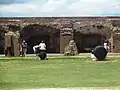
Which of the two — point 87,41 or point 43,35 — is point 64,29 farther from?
point 87,41

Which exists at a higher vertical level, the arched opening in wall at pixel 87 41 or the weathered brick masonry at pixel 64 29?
the weathered brick masonry at pixel 64 29

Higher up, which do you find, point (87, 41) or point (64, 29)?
point (64, 29)

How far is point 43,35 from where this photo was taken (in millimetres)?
45969

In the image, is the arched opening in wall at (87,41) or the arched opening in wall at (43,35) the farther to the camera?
the arched opening in wall at (87,41)

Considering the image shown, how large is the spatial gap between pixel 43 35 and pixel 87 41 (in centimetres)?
478

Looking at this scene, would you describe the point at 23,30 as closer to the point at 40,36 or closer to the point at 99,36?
the point at 40,36

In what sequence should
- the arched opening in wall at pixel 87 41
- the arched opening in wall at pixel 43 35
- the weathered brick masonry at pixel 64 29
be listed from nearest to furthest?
the weathered brick masonry at pixel 64 29
the arched opening in wall at pixel 43 35
the arched opening in wall at pixel 87 41

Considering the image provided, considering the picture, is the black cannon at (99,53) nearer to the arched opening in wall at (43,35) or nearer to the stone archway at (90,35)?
the stone archway at (90,35)

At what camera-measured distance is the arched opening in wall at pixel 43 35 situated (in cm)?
4447

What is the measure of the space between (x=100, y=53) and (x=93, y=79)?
39.8 feet

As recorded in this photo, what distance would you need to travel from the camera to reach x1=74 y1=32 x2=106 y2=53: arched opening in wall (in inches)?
1778

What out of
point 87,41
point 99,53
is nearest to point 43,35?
point 87,41

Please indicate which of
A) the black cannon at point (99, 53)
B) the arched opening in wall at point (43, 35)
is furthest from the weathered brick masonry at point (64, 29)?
the black cannon at point (99, 53)

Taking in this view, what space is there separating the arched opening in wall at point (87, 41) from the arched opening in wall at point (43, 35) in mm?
2226
